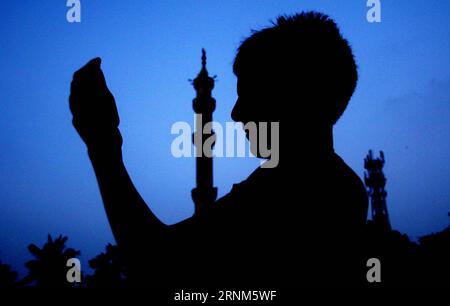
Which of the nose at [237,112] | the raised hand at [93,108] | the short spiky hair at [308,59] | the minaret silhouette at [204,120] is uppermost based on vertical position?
the minaret silhouette at [204,120]

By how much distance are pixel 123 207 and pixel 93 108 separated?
305mm

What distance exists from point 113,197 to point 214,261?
0.35 meters

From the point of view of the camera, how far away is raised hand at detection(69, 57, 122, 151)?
108 centimetres

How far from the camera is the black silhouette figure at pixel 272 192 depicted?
106cm

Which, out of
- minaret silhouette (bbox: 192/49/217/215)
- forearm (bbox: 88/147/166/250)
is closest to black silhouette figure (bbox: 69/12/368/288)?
forearm (bbox: 88/147/166/250)

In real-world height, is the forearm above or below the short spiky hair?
below

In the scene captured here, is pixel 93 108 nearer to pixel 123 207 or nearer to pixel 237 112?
pixel 123 207

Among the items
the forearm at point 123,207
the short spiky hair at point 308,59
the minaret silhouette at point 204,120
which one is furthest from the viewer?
the minaret silhouette at point 204,120

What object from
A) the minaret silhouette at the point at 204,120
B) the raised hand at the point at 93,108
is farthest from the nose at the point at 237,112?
the minaret silhouette at the point at 204,120

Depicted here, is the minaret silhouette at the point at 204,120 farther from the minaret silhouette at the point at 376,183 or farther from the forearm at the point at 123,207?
the forearm at the point at 123,207

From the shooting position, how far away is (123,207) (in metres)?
1.03

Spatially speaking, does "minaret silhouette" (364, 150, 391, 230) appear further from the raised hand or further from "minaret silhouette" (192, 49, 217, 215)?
the raised hand
